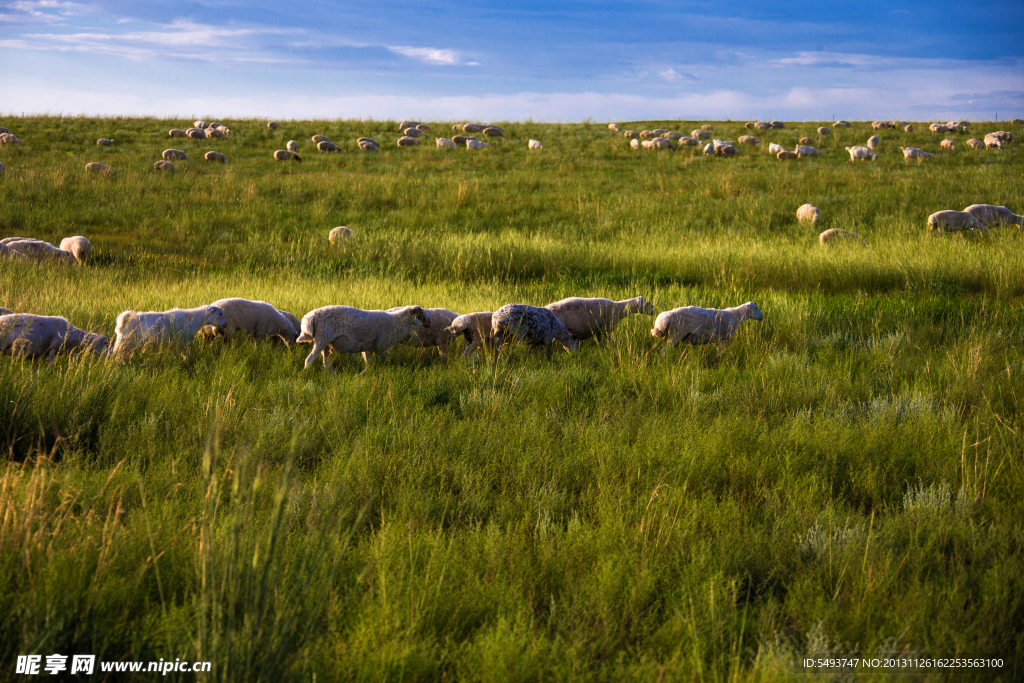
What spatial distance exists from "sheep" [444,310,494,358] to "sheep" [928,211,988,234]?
42.6 feet

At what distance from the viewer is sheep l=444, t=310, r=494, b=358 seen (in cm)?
664

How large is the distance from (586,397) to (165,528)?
3.38 metres

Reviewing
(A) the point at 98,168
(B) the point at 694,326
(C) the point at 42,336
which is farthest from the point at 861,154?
(A) the point at 98,168

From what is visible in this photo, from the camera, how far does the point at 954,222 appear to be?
14383 millimetres

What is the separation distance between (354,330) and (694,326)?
3.81 meters

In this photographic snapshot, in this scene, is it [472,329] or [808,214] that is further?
[808,214]

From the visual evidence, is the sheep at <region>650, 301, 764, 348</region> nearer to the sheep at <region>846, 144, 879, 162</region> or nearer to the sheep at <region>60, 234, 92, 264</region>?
the sheep at <region>60, 234, 92, 264</region>

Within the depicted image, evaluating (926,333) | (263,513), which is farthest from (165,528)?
(926,333)

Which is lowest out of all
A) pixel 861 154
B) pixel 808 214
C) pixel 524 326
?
pixel 524 326

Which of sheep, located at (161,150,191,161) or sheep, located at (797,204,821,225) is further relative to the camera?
sheep, located at (161,150,191,161)

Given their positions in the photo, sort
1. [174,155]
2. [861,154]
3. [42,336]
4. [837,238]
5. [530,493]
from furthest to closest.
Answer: [861,154] < [174,155] < [837,238] < [42,336] < [530,493]

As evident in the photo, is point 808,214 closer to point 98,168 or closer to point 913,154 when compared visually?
point 913,154

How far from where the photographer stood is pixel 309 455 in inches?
155

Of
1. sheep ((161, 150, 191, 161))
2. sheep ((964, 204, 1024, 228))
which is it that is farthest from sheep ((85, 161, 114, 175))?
sheep ((964, 204, 1024, 228))
